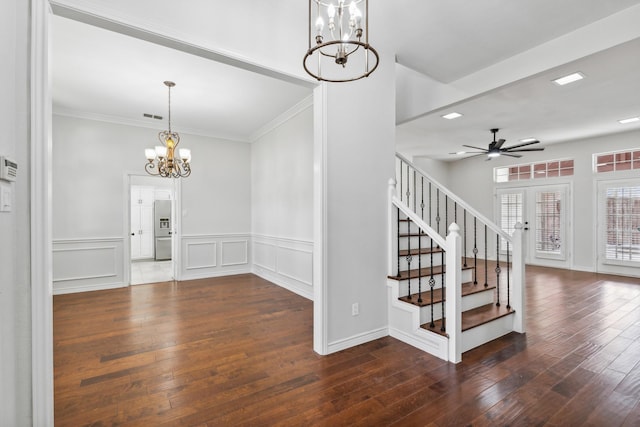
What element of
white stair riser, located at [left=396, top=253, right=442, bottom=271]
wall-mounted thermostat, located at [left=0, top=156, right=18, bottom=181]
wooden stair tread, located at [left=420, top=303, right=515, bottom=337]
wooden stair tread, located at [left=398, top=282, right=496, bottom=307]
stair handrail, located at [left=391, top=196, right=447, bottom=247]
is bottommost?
wooden stair tread, located at [left=420, top=303, right=515, bottom=337]

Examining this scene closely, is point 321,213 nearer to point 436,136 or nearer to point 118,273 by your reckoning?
point 118,273

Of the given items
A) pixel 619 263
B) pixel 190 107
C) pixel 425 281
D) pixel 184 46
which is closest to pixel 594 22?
pixel 425 281

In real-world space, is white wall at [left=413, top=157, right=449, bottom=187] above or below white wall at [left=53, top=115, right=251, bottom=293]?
above

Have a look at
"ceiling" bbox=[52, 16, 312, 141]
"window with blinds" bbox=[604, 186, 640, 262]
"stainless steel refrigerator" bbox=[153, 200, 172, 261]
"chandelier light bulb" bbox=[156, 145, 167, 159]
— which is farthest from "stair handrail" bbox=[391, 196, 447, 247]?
"stainless steel refrigerator" bbox=[153, 200, 172, 261]

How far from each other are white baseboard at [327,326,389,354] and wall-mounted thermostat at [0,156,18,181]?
7.95 ft

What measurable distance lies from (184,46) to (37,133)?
1063 millimetres

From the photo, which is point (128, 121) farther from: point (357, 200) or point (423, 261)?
point (423, 261)

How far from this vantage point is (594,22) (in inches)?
104

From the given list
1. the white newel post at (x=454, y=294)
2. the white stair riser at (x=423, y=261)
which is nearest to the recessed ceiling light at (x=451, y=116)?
the white stair riser at (x=423, y=261)

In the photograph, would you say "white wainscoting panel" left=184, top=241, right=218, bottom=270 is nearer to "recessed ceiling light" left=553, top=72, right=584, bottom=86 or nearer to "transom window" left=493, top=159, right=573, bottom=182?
"recessed ceiling light" left=553, top=72, right=584, bottom=86

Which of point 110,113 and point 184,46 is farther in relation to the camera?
point 110,113

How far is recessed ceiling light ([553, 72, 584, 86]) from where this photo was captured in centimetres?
362

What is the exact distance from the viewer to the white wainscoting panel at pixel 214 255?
587cm

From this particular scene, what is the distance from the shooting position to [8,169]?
1322 mm
